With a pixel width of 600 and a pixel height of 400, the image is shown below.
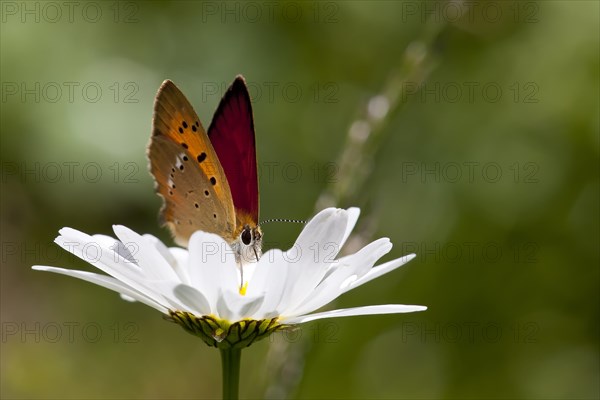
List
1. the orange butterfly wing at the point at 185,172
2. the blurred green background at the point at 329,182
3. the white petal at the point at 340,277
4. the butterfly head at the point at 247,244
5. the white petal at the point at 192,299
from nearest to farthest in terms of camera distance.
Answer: the white petal at the point at 192,299
the white petal at the point at 340,277
the orange butterfly wing at the point at 185,172
the butterfly head at the point at 247,244
the blurred green background at the point at 329,182

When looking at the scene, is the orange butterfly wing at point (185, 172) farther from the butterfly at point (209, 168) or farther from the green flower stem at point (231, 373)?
the green flower stem at point (231, 373)

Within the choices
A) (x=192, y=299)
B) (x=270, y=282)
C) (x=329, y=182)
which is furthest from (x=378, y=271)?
(x=329, y=182)

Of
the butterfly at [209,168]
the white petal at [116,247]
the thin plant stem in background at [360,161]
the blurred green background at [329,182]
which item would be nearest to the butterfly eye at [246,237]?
the butterfly at [209,168]

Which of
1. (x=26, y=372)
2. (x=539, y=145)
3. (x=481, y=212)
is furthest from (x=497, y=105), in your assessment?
(x=26, y=372)

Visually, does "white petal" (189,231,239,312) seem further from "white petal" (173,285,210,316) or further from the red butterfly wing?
the red butterfly wing

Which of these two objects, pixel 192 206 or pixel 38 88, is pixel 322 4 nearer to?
pixel 38 88

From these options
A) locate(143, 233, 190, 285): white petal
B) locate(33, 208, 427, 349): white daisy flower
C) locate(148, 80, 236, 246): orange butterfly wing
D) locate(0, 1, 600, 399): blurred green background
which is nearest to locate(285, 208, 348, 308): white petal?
locate(33, 208, 427, 349): white daisy flower

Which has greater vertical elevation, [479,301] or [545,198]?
[545,198]
